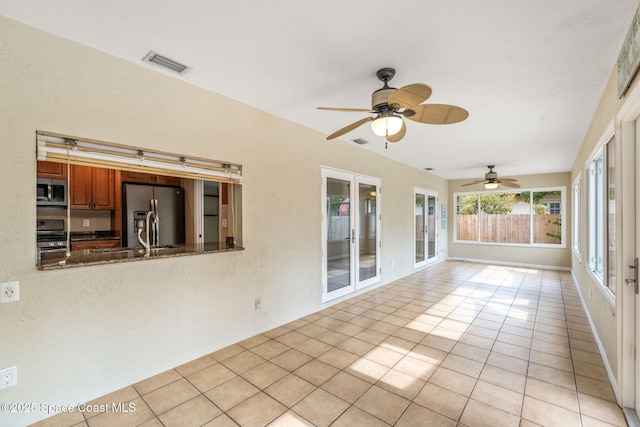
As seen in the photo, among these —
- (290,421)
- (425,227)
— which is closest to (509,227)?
(425,227)

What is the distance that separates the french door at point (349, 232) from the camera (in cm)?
444

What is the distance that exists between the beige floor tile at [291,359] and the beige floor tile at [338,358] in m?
0.17

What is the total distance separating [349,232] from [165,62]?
3423 millimetres

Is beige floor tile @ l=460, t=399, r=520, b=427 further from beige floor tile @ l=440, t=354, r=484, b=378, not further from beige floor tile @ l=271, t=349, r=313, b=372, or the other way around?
beige floor tile @ l=271, t=349, r=313, b=372

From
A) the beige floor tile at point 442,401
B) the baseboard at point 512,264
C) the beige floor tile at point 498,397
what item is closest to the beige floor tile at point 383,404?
the beige floor tile at point 442,401

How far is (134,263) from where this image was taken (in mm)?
2426

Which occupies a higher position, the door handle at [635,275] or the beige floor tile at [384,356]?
the door handle at [635,275]

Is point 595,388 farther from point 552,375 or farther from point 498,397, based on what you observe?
point 498,397

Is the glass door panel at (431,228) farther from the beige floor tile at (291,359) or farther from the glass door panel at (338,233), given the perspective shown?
the beige floor tile at (291,359)

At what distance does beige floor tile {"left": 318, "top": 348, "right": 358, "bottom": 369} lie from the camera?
2.73 m

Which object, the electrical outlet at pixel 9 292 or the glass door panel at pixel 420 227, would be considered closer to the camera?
the electrical outlet at pixel 9 292

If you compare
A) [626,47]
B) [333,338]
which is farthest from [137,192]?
[626,47]

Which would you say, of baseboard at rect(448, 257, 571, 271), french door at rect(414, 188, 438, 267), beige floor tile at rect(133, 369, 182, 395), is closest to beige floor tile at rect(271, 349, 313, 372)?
beige floor tile at rect(133, 369, 182, 395)

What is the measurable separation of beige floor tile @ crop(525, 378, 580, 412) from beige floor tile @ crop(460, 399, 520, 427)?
42cm
